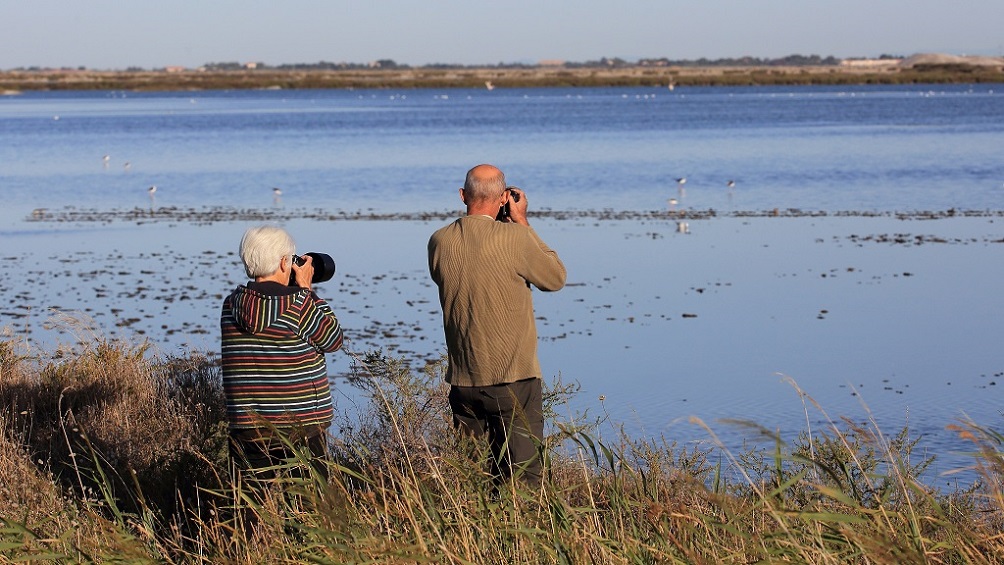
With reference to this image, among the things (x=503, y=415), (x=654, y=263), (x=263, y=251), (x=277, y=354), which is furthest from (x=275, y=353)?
(x=654, y=263)

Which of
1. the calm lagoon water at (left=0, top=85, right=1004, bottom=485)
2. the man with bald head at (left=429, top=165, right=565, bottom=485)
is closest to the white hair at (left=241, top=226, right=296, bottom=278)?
the man with bald head at (left=429, top=165, right=565, bottom=485)

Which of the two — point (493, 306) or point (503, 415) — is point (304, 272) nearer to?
point (493, 306)

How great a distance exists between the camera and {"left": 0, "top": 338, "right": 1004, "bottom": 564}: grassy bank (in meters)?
4.51

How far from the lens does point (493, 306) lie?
5.82m

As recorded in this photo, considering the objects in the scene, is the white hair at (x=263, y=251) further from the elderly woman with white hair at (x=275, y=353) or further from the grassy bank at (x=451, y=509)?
the grassy bank at (x=451, y=509)

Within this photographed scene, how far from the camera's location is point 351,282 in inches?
665

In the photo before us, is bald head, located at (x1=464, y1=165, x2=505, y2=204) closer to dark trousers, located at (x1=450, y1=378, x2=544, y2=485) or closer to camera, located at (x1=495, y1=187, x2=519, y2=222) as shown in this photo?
camera, located at (x1=495, y1=187, x2=519, y2=222)

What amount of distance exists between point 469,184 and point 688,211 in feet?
66.6

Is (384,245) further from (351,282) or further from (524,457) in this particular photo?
(524,457)

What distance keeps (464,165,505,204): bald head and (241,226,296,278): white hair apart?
0.89 metres

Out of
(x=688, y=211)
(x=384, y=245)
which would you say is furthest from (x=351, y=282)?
(x=688, y=211)

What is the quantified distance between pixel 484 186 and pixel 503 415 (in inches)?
40.6

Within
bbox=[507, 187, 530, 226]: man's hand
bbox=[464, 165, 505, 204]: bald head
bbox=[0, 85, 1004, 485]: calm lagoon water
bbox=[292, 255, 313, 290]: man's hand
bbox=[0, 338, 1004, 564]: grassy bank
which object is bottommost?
bbox=[0, 85, 1004, 485]: calm lagoon water

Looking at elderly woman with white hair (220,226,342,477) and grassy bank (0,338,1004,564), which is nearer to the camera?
grassy bank (0,338,1004,564)
